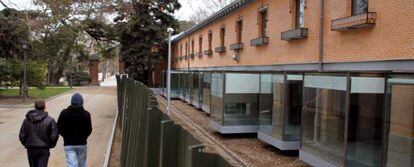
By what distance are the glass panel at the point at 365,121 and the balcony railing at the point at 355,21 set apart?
4.10 m

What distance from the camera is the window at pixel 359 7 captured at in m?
14.0

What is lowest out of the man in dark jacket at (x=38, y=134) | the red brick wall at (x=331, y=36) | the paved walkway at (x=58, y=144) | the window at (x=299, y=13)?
the paved walkway at (x=58, y=144)

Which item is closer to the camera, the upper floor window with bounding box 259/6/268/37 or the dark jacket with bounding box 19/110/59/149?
the dark jacket with bounding box 19/110/59/149

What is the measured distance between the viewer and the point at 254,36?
79.9 ft

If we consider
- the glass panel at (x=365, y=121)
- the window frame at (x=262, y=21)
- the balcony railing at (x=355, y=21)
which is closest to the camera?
the glass panel at (x=365, y=121)

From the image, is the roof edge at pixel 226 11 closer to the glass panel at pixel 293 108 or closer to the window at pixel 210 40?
the window at pixel 210 40

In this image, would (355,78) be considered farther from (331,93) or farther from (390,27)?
(390,27)

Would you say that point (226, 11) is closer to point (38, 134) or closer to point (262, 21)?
point (262, 21)

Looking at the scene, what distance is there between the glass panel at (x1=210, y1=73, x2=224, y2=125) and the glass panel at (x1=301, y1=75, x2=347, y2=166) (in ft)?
16.8

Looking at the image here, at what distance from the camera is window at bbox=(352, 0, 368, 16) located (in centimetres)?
1399

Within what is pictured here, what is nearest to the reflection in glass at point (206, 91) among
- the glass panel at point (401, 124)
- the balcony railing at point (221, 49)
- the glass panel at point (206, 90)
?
the glass panel at point (206, 90)

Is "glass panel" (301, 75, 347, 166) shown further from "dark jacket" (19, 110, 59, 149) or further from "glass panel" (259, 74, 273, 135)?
"dark jacket" (19, 110, 59, 149)

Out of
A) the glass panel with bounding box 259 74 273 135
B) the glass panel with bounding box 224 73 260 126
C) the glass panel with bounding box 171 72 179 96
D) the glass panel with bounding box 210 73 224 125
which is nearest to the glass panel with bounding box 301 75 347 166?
the glass panel with bounding box 259 74 273 135

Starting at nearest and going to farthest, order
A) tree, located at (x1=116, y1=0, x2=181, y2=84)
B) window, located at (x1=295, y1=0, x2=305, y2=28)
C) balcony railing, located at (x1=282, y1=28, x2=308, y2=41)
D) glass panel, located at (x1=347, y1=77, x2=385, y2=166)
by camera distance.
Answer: glass panel, located at (x1=347, y1=77, x2=385, y2=166) < balcony railing, located at (x1=282, y1=28, x2=308, y2=41) < window, located at (x1=295, y1=0, x2=305, y2=28) < tree, located at (x1=116, y1=0, x2=181, y2=84)
